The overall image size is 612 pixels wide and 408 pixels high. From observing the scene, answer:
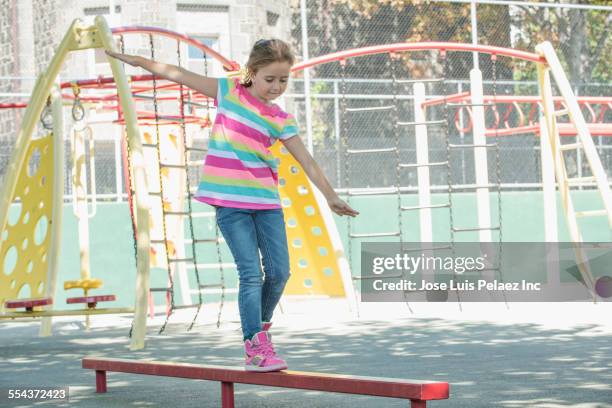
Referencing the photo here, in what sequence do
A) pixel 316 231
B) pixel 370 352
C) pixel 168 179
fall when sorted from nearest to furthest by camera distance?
pixel 370 352
pixel 316 231
pixel 168 179

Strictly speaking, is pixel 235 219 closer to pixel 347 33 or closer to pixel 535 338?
pixel 535 338

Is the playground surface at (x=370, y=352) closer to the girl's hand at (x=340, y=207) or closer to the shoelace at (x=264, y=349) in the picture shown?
the shoelace at (x=264, y=349)

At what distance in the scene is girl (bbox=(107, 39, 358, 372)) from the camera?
5500 mm

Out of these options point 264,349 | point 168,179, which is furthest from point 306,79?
point 264,349

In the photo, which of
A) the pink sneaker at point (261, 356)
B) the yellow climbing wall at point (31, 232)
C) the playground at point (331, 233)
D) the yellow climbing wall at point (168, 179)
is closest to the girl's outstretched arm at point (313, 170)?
the pink sneaker at point (261, 356)

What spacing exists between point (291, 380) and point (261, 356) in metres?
0.36

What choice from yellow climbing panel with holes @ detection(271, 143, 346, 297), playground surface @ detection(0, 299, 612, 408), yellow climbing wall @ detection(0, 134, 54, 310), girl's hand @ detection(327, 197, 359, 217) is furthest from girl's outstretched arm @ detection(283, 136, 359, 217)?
yellow climbing panel with holes @ detection(271, 143, 346, 297)

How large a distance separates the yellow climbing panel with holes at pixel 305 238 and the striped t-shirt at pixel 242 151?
695cm

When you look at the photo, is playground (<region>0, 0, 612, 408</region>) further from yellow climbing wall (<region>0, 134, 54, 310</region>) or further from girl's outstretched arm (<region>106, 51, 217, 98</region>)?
girl's outstretched arm (<region>106, 51, 217, 98</region>)

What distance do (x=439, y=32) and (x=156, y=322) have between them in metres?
7.44

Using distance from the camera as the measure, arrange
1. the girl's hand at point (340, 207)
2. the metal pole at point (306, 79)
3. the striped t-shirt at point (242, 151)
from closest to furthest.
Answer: the girl's hand at point (340, 207) < the striped t-shirt at point (242, 151) < the metal pole at point (306, 79)

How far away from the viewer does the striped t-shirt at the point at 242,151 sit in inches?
218

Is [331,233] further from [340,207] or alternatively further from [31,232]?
[340,207]

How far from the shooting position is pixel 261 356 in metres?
5.46
